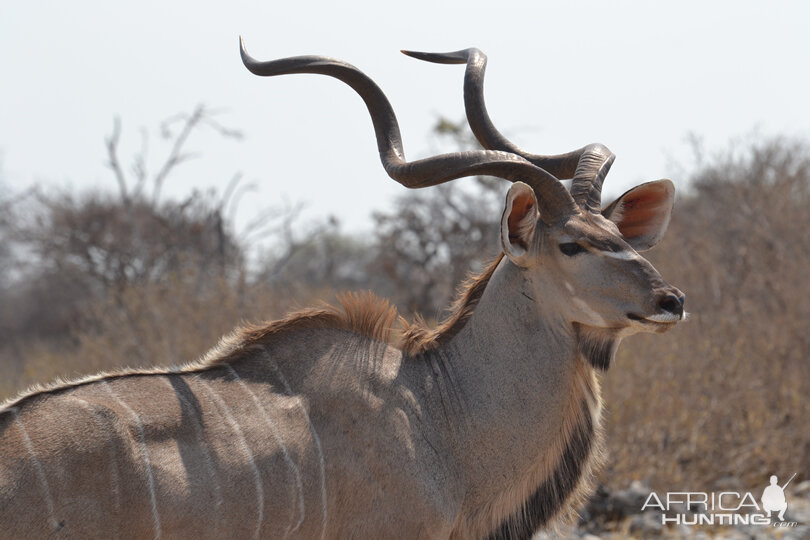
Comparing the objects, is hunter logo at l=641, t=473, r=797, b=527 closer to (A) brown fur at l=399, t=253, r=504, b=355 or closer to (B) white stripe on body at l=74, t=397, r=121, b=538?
(A) brown fur at l=399, t=253, r=504, b=355

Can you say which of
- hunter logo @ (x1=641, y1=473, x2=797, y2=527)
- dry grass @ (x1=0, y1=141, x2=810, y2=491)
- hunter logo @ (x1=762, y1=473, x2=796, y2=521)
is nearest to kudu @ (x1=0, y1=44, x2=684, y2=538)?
dry grass @ (x1=0, y1=141, x2=810, y2=491)

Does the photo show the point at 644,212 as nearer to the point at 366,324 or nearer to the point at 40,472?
the point at 366,324

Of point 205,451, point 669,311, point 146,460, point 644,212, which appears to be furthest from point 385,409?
point 644,212

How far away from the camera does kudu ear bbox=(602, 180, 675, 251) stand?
11.9ft

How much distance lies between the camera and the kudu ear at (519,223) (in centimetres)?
322

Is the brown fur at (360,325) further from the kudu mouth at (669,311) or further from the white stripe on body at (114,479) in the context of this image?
the kudu mouth at (669,311)

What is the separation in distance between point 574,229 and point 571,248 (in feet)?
0.24

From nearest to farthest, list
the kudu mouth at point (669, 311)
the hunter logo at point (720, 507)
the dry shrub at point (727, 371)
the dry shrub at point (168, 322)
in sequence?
the kudu mouth at point (669, 311), the hunter logo at point (720, 507), the dry shrub at point (727, 371), the dry shrub at point (168, 322)

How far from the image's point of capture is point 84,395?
281cm

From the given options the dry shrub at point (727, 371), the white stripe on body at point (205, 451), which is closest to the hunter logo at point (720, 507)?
the dry shrub at point (727, 371)

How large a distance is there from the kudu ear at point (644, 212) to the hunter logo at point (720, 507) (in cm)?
319

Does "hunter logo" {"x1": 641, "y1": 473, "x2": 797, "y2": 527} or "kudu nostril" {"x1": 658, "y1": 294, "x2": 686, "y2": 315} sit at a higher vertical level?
"kudu nostril" {"x1": 658, "y1": 294, "x2": 686, "y2": 315}

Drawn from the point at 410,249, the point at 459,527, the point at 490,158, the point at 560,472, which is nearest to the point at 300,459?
the point at 459,527

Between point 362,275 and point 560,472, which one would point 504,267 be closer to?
point 560,472
